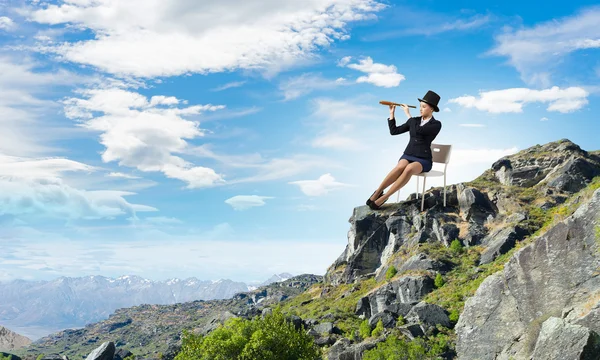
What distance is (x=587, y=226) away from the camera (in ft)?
52.4

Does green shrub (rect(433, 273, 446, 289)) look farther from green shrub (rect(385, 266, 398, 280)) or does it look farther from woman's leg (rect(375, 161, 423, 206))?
woman's leg (rect(375, 161, 423, 206))

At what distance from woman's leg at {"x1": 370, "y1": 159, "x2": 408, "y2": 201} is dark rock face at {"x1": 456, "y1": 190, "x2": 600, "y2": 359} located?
11.1 m

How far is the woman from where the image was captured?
7836 millimetres

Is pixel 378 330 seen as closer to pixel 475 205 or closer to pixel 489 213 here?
pixel 475 205

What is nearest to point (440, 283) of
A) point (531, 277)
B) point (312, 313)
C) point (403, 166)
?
point (312, 313)

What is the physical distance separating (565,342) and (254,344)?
33655mm

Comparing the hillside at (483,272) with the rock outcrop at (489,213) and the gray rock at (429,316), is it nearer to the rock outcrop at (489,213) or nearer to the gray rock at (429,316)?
the gray rock at (429,316)

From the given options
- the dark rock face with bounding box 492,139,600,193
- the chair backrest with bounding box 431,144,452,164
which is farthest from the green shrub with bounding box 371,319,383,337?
the chair backrest with bounding box 431,144,452,164

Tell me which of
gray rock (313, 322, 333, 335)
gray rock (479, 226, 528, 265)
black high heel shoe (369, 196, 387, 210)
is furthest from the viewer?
gray rock (479, 226, 528, 265)

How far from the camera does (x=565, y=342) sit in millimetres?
17812

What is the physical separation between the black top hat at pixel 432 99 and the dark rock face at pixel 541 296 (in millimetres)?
10698

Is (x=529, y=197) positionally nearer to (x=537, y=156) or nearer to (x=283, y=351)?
(x=537, y=156)

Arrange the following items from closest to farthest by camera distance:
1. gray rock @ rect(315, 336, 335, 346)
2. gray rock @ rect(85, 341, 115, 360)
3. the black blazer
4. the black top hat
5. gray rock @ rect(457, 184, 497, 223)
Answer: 1. the black blazer
2. the black top hat
3. gray rock @ rect(315, 336, 335, 346)
4. gray rock @ rect(85, 341, 115, 360)
5. gray rock @ rect(457, 184, 497, 223)

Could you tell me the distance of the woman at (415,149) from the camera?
784 cm
